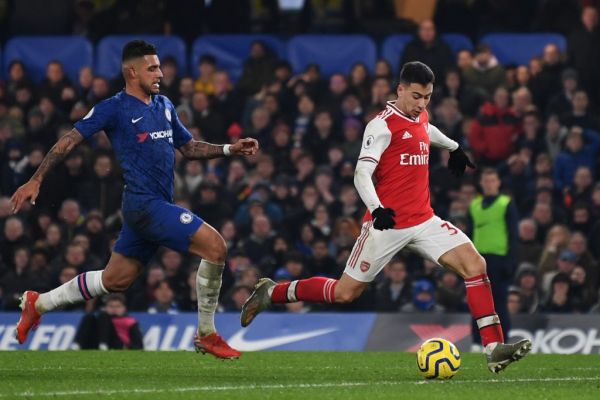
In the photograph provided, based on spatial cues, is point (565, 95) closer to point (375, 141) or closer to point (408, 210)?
point (408, 210)

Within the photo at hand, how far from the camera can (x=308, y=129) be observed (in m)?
21.0

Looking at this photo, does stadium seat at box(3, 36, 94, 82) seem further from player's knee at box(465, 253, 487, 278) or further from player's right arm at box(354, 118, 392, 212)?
player's knee at box(465, 253, 487, 278)

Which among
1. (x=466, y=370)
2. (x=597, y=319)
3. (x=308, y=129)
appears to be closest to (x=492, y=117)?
(x=308, y=129)

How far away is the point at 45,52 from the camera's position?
23641 millimetres

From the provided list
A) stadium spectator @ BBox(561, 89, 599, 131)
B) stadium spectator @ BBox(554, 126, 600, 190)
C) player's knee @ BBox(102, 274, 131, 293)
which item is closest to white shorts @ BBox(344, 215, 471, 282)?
player's knee @ BBox(102, 274, 131, 293)

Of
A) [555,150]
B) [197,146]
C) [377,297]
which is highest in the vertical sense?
[197,146]

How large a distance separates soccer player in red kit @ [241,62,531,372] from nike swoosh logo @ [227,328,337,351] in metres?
5.00

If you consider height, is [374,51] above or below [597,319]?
above

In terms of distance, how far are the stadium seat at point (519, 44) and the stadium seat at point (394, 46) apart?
110 centimetres

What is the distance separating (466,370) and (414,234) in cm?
130

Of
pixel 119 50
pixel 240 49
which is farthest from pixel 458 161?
pixel 119 50

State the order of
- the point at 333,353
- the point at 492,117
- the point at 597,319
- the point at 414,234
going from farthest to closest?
the point at 492,117
the point at 597,319
the point at 333,353
the point at 414,234

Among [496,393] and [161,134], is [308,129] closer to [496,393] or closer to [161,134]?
[161,134]

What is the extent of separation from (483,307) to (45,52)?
13295mm
